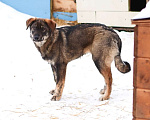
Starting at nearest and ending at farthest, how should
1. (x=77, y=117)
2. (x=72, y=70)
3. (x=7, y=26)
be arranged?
(x=77, y=117) < (x=72, y=70) < (x=7, y=26)

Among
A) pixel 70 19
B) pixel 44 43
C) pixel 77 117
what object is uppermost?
pixel 70 19

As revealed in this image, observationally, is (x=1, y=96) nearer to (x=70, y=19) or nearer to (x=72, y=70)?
(x=72, y=70)

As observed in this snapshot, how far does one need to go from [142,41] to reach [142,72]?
0.97 ft

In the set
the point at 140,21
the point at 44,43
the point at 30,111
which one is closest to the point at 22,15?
the point at 44,43

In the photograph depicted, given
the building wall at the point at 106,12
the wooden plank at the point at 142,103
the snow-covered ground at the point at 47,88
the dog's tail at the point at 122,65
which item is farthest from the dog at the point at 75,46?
the building wall at the point at 106,12

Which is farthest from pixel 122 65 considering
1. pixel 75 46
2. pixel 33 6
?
pixel 33 6

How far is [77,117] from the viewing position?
14.2ft

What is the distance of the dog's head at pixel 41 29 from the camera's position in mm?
4969

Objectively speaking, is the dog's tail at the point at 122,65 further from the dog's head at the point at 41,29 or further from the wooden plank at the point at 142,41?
the wooden plank at the point at 142,41

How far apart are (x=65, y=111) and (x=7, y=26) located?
4.94m

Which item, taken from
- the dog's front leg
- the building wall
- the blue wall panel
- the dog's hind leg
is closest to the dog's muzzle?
the dog's front leg

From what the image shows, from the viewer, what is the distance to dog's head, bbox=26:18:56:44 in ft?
16.3

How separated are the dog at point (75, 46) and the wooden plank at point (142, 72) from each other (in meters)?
1.70

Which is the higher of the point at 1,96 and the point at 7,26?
the point at 7,26
